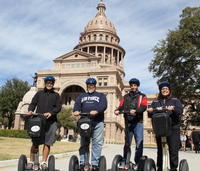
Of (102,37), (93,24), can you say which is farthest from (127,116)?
(93,24)

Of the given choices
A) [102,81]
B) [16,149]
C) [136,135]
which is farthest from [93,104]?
[102,81]

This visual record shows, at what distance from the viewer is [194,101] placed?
29.6 m

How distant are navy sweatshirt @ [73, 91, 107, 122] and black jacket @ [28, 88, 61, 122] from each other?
1.61 ft

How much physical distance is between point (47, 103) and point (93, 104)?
3.56 feet

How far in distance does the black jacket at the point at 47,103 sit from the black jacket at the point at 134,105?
59.5 inches

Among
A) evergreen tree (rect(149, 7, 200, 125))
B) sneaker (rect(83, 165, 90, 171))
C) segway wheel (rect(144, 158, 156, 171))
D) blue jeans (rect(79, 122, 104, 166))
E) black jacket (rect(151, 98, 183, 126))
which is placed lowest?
sneaker (rect(83, 165, 90, 171))

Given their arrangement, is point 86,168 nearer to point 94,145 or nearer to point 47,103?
point 94,145

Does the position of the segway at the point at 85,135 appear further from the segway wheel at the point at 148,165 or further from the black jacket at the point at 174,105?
the black jacket at the point at 174,105

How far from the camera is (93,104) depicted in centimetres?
625

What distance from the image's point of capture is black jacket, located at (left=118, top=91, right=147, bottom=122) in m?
6.18

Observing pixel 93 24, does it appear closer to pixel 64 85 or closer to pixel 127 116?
pixel 64 85

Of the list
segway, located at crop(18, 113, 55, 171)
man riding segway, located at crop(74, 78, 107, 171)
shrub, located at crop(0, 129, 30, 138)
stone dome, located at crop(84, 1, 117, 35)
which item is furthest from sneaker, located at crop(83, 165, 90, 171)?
stone dome, located at crop(84, 1, 117, 35)

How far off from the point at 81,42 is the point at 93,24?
8.20 metres

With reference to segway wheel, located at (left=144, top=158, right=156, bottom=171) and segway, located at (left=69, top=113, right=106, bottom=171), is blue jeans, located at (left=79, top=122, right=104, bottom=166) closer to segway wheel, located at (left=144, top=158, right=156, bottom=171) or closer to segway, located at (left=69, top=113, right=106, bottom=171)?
segway, located at (left=69, top=113, right=106, bottom=171)
